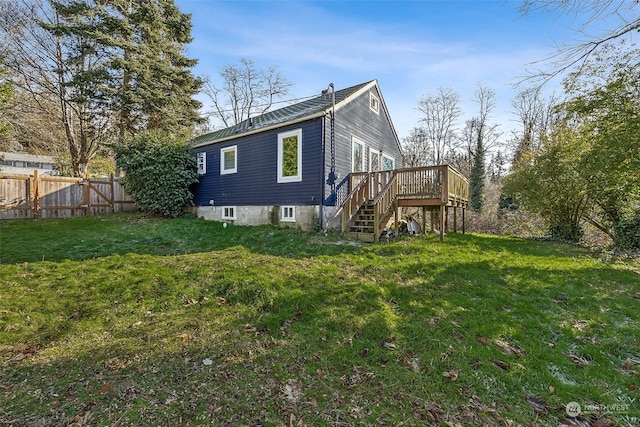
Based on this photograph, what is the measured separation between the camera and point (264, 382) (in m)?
2.82

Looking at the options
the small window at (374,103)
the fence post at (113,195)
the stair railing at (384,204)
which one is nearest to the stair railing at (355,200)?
the stair railing at (384,204)

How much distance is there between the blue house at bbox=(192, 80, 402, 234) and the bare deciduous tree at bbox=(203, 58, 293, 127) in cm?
1591

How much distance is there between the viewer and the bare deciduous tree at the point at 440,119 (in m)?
27.0

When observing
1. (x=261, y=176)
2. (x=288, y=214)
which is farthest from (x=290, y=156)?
(x=288, y=214)

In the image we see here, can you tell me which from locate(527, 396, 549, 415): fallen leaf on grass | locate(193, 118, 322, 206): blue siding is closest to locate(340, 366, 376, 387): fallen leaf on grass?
locate(527, 396, 549, 415): fallen leaf on grass

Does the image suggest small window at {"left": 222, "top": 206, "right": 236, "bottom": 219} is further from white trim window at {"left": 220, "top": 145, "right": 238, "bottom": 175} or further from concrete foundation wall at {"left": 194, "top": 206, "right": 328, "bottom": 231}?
white trim window at {"left": 220, "top": 145, "right": 238, "bottom": 175}

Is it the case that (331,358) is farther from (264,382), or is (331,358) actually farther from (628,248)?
(628,248)

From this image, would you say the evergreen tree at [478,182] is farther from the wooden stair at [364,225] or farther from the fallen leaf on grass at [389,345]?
the fallen leaf on grass at [389,345]

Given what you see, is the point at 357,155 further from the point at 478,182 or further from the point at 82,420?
the point at 478,182

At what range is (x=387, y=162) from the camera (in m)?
14.1

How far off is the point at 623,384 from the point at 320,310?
3.27 m

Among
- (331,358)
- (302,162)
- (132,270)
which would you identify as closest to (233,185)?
(302,162)

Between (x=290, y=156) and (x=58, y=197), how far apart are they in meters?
10.8

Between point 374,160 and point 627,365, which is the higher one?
point 374,160
